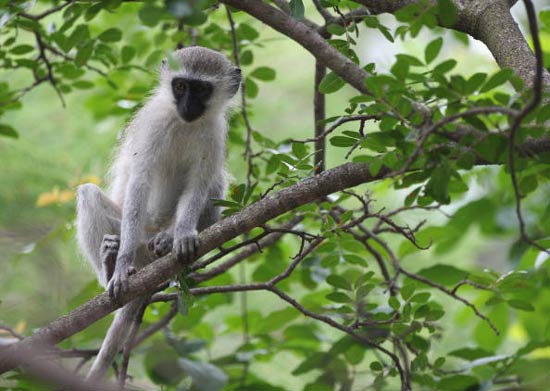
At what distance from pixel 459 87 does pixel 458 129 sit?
0.60ft

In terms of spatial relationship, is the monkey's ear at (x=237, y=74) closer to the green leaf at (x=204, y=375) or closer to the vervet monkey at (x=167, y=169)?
the vervet monkey at (x=167, y=169)

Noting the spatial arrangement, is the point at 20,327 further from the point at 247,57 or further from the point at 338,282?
the point at 247,57

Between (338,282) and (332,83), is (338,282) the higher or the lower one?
the lower one

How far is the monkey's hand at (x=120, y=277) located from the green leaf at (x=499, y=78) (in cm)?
204

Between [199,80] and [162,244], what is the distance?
3.76 feet

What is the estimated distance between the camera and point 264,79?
520 centimetres

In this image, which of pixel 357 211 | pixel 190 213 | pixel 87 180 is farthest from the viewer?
pixel 87 180

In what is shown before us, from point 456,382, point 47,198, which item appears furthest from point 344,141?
point 47,198

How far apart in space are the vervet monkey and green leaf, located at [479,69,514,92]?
2.53 metres

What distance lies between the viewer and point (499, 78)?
2635 mm

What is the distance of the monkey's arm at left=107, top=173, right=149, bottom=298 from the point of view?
4.56 metres

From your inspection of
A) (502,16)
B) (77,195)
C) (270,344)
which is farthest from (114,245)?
(502,16)

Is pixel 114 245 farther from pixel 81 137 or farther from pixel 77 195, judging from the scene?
pixel 81 137

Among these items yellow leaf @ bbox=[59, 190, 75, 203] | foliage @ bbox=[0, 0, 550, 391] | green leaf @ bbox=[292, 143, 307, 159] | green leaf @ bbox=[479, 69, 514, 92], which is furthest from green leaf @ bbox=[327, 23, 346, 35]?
yellow leaf @ bbox=[59, 190, 75, 203]
